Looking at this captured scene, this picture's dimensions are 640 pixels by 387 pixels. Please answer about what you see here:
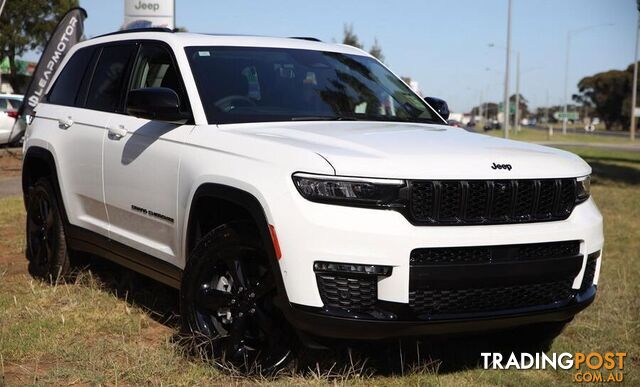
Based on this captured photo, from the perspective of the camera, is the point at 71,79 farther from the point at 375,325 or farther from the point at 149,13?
the point at 149,13

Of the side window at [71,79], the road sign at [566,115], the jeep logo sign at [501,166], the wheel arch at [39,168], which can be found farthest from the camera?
the road sign at [566,115]

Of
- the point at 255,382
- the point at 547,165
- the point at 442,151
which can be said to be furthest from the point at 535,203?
the point at 255,382

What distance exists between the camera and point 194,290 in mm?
3998

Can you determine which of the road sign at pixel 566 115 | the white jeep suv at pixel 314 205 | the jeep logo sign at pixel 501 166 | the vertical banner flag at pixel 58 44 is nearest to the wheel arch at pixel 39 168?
the white jeep suv at pixel 314 205

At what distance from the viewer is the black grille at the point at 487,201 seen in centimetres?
342

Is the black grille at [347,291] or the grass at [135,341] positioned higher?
the black grille at [347,291]

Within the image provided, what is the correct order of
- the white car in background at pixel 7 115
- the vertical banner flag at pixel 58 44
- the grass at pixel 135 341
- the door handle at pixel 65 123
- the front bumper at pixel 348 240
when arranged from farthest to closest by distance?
the white car in background at pixel 7 115 → the vertical banner flag at pixel 58 44 → the door handle at pixel 65 123 → the grass at pixel 135 341 → the front bumper at pixel 348 240

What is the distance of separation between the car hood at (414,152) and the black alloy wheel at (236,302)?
547 mm

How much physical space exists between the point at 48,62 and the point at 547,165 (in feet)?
41.3

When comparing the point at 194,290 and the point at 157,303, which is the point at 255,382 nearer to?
the point at 194,290

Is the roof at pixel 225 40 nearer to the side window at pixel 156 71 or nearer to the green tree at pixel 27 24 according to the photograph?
the side window at pixel 156 71

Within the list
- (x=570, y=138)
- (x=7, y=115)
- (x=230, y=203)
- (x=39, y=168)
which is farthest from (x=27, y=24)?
(x=570, y=138)

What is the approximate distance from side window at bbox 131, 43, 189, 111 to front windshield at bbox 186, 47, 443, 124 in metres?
0.15

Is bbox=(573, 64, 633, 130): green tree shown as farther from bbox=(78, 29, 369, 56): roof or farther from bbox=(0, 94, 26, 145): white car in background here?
bbox=(78, 29, 369, 56): roof
